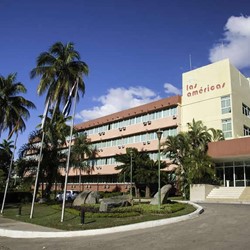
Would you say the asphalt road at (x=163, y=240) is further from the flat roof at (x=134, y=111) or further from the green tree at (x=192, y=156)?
the flat roof at (x=134, y=111)

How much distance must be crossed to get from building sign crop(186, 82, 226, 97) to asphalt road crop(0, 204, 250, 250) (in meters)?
30.5

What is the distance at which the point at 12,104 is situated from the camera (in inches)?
1325

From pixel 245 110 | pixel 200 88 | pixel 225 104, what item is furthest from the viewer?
pixel 200 88

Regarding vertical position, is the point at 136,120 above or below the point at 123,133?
above

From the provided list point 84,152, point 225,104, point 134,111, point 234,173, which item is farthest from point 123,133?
point 234,173

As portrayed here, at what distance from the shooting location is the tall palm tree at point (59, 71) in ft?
95.6

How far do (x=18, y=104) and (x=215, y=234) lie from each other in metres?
26.4

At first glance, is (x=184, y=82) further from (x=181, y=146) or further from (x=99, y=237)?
(x=99, y=237)

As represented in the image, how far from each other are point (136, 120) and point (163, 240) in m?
43.7

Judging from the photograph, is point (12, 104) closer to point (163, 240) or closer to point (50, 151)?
point (50, 151)

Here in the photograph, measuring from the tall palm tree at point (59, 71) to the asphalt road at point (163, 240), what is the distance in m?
16.8

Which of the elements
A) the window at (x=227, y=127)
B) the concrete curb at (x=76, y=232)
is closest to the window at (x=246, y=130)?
the window at (x=227, y=127)

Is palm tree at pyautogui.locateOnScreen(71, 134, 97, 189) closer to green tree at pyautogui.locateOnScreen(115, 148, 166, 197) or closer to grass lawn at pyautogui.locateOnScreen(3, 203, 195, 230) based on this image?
green tree at pyautogui.locateOnScreen(115, 148, 166, 197)

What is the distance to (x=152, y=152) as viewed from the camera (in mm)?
51469
